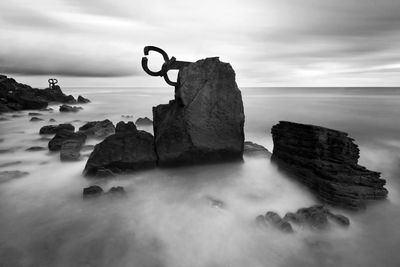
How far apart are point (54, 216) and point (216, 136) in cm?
411

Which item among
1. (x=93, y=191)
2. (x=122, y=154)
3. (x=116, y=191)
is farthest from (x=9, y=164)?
(x=116, y=191)

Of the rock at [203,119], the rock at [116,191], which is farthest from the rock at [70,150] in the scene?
the rock at [116,191]

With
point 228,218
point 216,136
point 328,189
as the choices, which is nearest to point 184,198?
point 228,218

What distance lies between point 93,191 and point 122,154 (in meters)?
1.38

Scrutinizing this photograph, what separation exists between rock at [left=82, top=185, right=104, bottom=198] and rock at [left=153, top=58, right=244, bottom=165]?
1.84 meters

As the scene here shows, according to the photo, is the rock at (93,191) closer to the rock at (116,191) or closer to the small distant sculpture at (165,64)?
the rock at (116,191)

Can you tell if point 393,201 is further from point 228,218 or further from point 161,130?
point 161,130

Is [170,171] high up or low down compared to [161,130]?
down

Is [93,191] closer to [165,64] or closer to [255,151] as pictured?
[165,64]

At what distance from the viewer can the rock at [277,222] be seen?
4152mm

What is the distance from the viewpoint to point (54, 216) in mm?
4617

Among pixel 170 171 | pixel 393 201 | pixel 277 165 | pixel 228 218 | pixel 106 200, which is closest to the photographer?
pixel 228 218

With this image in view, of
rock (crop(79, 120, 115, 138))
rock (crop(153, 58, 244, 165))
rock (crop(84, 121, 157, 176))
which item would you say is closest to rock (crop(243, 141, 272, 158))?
rock (crop(153, 58, 244, 165))

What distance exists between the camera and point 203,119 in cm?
684
